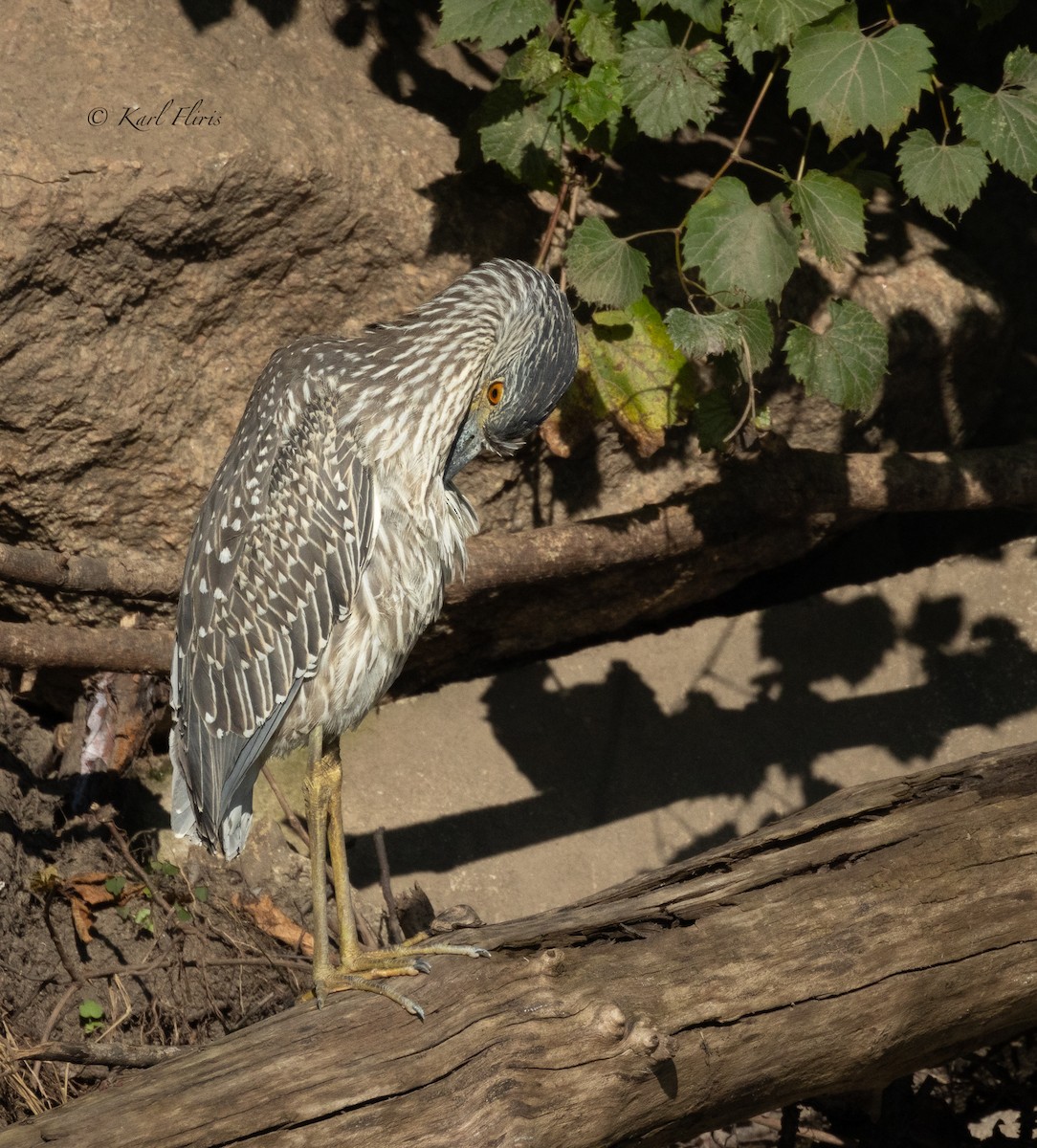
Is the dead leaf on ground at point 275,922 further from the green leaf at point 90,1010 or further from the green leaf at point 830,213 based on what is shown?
the green leaf at point 830,213

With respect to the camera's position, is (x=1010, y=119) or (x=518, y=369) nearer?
(x=518, y=369)

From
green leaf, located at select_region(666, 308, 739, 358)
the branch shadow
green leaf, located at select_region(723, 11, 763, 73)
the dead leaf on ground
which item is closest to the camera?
green leaf, located at select_region(666, 308, 739, 358)

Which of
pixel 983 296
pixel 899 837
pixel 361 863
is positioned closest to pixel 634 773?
pixel 361 863

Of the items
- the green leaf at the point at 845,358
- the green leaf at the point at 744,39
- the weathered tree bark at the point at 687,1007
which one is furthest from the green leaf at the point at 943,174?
the weathered tree bark at the point at 687,1007

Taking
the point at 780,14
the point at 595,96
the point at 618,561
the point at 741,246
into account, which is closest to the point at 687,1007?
the point at 618,561

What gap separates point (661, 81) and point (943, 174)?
88 cm

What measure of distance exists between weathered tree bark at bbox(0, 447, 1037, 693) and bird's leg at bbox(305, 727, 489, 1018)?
0.75 m

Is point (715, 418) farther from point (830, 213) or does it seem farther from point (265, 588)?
point (265, 588)

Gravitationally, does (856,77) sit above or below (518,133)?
below

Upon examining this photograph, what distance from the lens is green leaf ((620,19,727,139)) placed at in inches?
151

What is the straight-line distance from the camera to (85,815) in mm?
4426

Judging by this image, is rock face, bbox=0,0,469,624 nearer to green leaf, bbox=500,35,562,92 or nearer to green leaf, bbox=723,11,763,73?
green leaf, bbox=500,35,562,92

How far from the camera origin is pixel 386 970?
3.04 meters

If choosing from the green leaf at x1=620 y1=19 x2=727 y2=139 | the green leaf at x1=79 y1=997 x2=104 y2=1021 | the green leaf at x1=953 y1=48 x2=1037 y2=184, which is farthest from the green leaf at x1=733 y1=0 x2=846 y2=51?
the green leaf at x1=79 y1=997 x2=104 y2=1021
